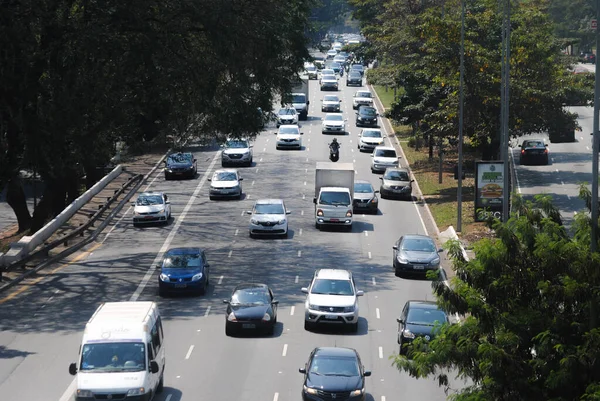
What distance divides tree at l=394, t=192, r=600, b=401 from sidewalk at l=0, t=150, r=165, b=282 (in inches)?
1042

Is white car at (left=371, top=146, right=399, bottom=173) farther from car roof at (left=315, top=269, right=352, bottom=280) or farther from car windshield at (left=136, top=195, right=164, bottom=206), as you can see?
car roof at (left=315, top=269, right=352, bottom=280)

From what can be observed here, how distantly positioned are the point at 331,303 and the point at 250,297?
252 cm

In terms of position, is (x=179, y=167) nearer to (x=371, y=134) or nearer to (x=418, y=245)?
(x=371, y=134)

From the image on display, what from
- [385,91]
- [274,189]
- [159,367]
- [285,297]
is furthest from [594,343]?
[385,91]

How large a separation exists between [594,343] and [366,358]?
15177 mm

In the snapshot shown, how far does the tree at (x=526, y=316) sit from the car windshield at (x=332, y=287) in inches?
632

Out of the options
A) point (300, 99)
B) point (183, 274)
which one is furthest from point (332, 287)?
point (300, 99)

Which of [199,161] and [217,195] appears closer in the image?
[217,195]

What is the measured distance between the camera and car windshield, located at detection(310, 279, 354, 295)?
35312 mm

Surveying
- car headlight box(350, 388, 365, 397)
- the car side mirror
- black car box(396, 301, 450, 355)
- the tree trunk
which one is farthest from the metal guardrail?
car headlight box(350, 388, 365, 397)

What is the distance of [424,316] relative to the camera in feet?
104

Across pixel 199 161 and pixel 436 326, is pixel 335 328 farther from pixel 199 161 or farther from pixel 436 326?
pixel 199 161

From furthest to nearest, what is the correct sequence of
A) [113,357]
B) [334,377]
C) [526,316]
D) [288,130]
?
[288,130] → [334,377] → [113,357] → [526,316]

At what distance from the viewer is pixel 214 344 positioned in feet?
107
